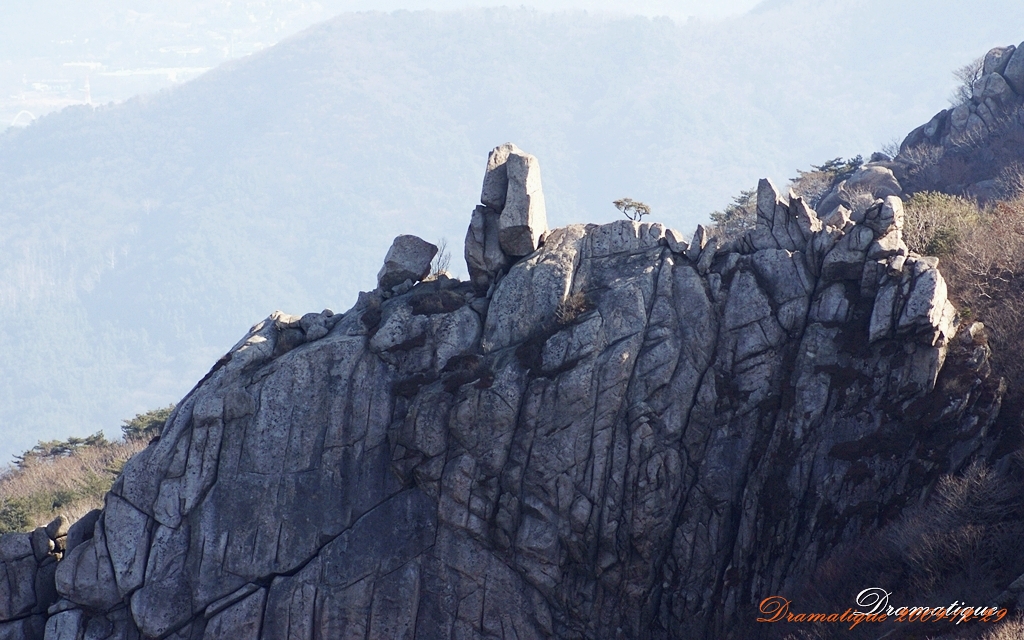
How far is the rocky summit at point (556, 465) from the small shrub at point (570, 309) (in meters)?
0.09

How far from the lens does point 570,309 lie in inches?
1898

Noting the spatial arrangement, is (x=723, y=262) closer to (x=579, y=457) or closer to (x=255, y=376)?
(x=579, y=457)

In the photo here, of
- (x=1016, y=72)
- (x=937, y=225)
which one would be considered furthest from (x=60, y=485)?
(x=1016, y=72)

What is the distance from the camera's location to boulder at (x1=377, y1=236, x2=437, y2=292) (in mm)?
52625

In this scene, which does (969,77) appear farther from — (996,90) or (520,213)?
(520,213)

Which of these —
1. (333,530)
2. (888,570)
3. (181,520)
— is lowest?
(888,570)

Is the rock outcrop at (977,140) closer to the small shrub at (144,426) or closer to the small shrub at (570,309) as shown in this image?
the small shrub at (570,309)

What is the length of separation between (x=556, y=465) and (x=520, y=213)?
1282 cm

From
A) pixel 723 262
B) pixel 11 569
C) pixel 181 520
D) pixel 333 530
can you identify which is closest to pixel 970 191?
pixel 723 262

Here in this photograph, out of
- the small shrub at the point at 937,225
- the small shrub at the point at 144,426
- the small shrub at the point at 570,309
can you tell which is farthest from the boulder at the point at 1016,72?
the small shrub at the point at 144,426

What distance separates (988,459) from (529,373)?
67.9 ft

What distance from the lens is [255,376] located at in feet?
159

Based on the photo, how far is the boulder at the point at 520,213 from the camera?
165 ft

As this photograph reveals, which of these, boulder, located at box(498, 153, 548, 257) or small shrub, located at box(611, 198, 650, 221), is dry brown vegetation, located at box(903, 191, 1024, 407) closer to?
small shrub, located at box(611, 198, 650, 221)
